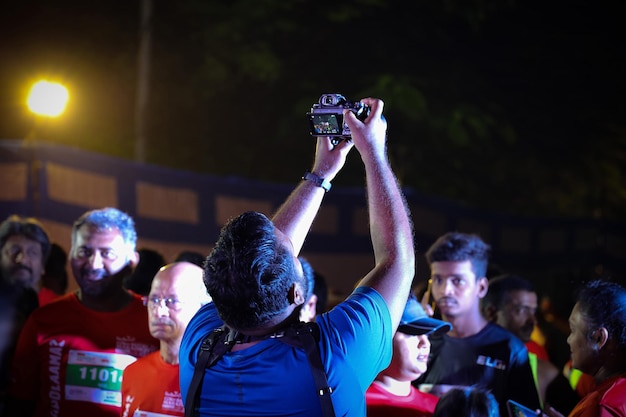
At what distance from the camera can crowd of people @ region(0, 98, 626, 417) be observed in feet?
7.55

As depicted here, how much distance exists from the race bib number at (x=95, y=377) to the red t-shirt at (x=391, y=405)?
1309mm

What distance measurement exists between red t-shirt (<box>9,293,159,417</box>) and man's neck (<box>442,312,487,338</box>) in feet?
5.86

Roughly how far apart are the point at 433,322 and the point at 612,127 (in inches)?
570

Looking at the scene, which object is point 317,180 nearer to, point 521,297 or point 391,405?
point 391,405

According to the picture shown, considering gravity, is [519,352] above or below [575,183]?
below

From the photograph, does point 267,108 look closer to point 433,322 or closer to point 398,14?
point 398,14

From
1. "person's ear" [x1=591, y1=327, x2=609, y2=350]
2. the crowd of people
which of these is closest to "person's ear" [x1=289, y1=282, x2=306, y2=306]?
the crowd of people

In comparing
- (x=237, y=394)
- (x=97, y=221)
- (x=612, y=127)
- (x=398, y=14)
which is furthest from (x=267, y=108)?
(x=237, y=394)

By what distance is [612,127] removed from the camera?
1661cm

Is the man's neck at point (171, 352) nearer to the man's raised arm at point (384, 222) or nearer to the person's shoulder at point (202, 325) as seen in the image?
the person's shoulder at point (202, 325)

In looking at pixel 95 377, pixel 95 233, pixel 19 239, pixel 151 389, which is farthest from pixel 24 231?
pixel 151 389

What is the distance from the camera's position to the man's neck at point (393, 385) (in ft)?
12.0

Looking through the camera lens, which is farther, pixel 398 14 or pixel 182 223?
pixel 398 14

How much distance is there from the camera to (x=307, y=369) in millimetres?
2273
